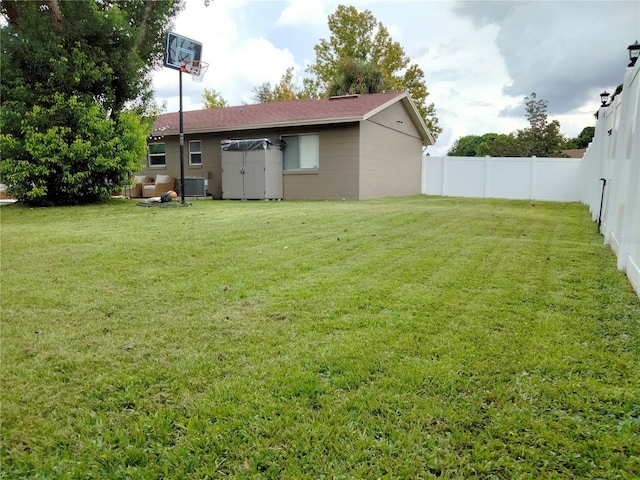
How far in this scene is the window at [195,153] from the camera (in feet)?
55.8

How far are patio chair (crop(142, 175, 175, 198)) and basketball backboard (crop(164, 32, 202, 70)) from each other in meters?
5.98

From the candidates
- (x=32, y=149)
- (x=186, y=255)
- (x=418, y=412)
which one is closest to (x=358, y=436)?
(x=418, y=412)

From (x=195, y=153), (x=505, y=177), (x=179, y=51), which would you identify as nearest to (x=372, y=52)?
(x=505, y=177)

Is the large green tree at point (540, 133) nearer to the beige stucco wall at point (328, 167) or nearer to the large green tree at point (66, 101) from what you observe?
the beige stucco wall at point (328, 167)

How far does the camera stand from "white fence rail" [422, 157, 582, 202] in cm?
1700

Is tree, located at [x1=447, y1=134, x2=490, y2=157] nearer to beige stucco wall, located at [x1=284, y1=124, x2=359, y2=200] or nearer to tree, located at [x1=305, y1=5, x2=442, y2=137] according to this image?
tree, located at [x1=305, y1=5, x2=442, y2=137]

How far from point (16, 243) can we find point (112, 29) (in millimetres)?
7217

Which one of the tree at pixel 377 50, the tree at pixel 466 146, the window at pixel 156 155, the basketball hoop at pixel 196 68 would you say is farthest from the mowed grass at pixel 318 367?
the tree at pixel 466 146

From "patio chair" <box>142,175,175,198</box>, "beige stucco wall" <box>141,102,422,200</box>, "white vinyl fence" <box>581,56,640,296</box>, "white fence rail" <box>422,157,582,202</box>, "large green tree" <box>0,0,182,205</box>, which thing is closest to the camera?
"white vinyl fence" <box>581,56,640,296</box>

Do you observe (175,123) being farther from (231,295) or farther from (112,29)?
(231,295)

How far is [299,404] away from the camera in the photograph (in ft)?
6.70

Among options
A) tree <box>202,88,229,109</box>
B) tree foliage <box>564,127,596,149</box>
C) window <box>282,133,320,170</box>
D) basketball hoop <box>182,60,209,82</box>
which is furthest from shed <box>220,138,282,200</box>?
tree foliage <box>564,127,596,149</box>

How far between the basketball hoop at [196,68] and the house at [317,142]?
3280mm

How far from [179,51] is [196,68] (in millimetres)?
610
